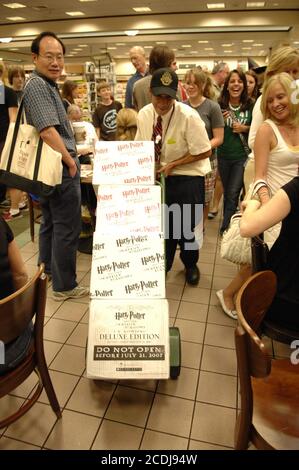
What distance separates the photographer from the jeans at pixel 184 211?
2334 millimetres

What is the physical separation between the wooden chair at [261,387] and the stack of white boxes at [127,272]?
0.50 meters

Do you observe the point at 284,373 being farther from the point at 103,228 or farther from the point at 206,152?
the point at 206,152

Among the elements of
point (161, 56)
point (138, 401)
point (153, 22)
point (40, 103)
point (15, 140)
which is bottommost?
point (138, 401)

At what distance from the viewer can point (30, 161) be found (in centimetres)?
198

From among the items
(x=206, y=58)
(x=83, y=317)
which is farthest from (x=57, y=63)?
(x=206, y=58)

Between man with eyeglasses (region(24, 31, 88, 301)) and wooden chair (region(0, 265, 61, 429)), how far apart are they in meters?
1.01

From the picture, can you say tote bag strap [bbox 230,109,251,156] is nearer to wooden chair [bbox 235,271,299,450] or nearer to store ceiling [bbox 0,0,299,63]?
wooden chair [bbox 235,271,299,450]

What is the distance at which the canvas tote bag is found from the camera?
76.6 inches

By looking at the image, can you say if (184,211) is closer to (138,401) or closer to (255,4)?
(138,401)

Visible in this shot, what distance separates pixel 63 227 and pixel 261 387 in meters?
1.61

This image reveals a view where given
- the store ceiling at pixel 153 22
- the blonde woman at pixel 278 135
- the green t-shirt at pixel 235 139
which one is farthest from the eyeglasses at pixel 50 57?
the store ceiling at pixel 153 22

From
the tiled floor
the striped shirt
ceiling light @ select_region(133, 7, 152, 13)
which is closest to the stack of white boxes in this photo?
the tiled floor

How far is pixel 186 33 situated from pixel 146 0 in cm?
258

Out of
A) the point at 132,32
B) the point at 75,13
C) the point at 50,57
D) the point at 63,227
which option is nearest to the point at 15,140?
the point at 50,57
